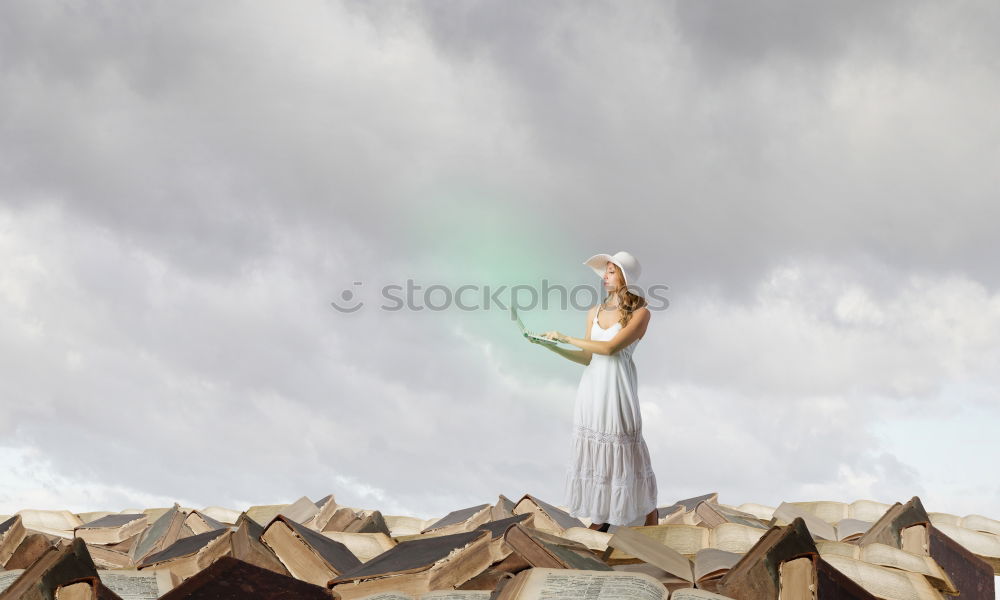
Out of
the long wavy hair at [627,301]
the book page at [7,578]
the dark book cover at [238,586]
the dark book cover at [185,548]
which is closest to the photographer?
the dark book cover at [238,586]

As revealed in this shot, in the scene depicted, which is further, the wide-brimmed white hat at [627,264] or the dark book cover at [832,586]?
the wide-brimmed white hat at [627,264]

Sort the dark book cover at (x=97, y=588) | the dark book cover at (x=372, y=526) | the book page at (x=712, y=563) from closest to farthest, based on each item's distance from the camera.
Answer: the dark book cover at (x=97, y=588) → the book page at (x=712, y=563) → the dark book cover at (x=372, y=526)

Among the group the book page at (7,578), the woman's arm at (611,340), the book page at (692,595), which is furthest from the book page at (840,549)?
the book page at (7,578)

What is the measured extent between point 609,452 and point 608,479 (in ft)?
0.48

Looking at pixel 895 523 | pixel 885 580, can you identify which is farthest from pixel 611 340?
pixel 885 580

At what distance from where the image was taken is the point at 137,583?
240cm

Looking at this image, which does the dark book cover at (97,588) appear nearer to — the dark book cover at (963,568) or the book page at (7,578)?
the book page at (7,578)

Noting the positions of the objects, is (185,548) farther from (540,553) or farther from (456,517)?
(456,517)

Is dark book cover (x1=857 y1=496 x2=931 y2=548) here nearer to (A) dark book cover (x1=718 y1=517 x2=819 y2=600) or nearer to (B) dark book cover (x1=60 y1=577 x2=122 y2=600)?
(A) dark book cover (x1=718 y1=517 x2=819 y2=600)

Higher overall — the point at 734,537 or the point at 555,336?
the point at 555,336

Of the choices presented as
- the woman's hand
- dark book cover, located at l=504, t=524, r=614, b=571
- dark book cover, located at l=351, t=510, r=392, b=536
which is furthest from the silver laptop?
dark book cover, located at l=504, t=524, r=614, b=571

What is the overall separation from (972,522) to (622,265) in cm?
233

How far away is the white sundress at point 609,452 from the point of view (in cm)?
479

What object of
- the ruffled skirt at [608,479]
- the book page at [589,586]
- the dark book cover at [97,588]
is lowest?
the dark book cover at [97,588]
